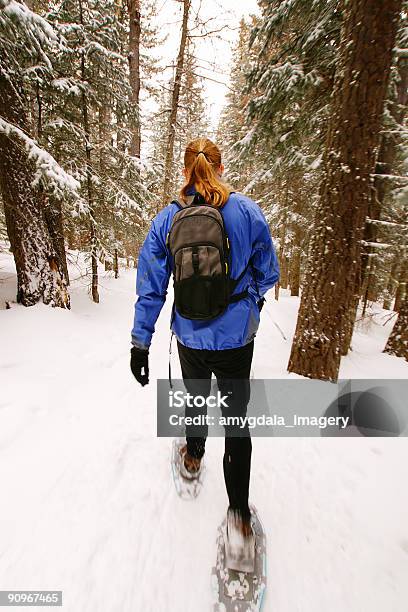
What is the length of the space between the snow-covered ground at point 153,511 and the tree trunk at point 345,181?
1.41 m

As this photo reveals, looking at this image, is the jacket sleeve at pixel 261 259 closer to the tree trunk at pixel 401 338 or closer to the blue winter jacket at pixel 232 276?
the blue winter jacket at pixel 232 276

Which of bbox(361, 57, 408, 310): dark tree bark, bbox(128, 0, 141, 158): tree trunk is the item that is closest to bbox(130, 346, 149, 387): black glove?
bbox(361, 57, 408, 310): dark tree bark

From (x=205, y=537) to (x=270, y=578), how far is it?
0.51 meters

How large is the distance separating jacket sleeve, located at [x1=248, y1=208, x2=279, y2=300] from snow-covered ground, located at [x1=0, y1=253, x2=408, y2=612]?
1926 millimetres

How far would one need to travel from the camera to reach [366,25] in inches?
128

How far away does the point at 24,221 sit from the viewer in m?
5.89

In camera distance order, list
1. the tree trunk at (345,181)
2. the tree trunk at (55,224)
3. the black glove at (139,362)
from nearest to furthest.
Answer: the black glove at (139,362) < the tree trunk at (345,181) < the tree trunk at (55,224)

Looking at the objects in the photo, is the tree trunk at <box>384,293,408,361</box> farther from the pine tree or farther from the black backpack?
the pine tree

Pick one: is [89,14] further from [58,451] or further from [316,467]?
[316,467]

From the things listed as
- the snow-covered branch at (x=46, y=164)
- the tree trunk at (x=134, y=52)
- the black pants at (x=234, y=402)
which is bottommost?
the black pants at (x=234, y=402)

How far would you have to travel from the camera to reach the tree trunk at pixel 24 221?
551cm

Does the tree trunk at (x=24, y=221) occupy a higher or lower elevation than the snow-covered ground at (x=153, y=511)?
higher

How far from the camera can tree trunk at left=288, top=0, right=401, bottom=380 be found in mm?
3291

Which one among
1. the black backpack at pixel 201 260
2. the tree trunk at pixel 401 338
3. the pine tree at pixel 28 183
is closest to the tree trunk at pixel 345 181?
the black backpack at pixel 201 260
